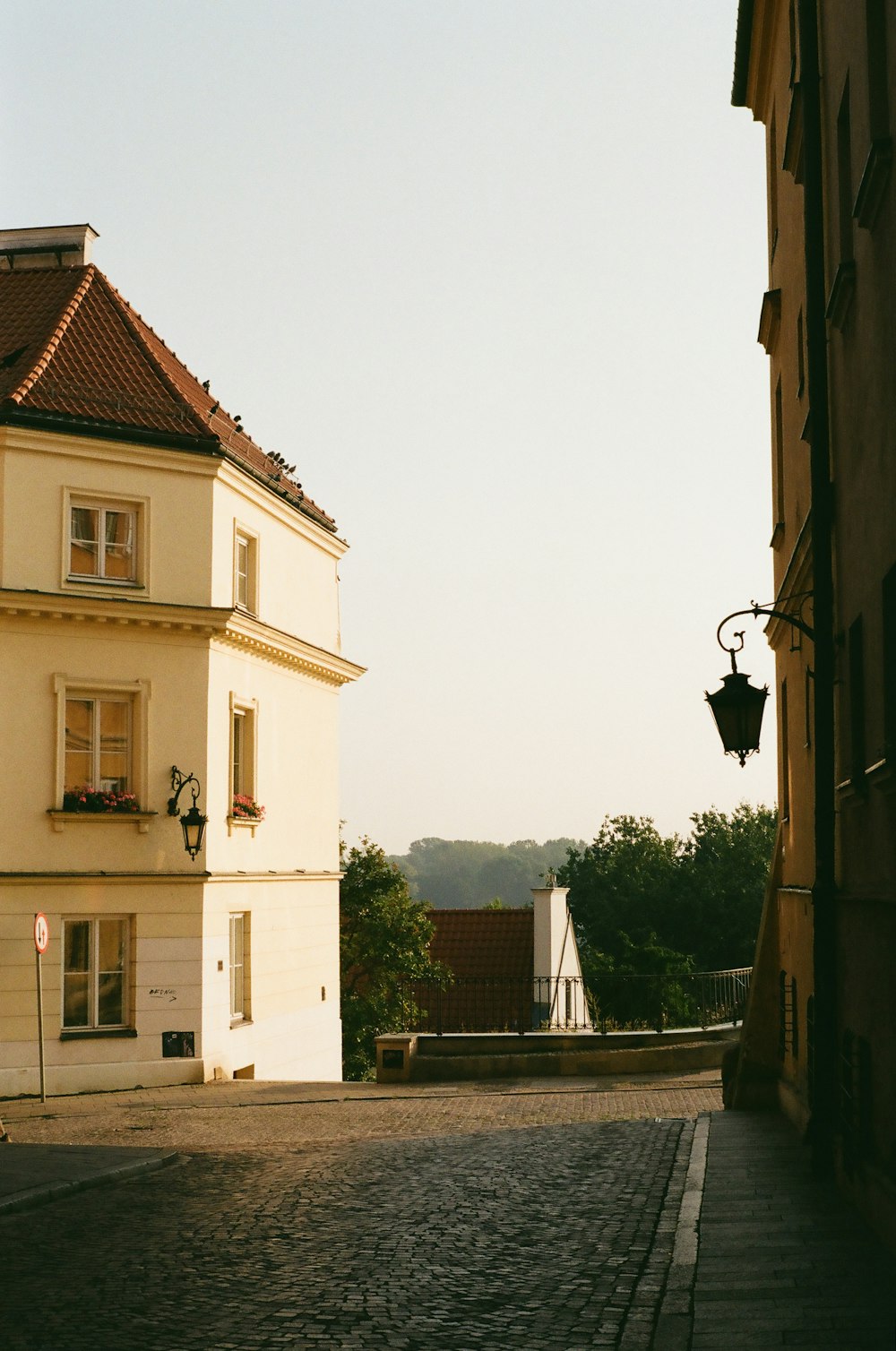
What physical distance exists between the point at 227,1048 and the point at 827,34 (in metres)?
19.2

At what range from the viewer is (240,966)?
2719 cm

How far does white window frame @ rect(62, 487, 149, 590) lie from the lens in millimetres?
24500

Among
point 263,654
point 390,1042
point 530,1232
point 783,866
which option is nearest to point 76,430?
point 263,654

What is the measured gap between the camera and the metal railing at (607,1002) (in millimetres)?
26922

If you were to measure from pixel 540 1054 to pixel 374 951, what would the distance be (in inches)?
608

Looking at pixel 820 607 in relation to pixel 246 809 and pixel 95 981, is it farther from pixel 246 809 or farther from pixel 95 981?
pixel 246 809

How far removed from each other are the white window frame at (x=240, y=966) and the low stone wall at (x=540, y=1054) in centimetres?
310

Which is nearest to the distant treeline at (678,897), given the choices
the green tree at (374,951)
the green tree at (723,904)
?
the green tree at (723,904)

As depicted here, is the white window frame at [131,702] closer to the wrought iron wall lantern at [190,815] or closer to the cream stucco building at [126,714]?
the cream stucco building at [126,714]

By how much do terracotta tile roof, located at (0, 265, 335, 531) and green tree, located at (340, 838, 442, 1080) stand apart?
13.4 metres

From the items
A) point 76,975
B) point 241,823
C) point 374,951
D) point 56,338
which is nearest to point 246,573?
point 241,823

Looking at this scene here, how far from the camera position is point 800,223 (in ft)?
48.0

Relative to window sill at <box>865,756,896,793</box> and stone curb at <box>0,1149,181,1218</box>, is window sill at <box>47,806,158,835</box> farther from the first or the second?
window sill at <box>865,756,896,793</box>

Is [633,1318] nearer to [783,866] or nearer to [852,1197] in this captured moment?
[852,1197]
